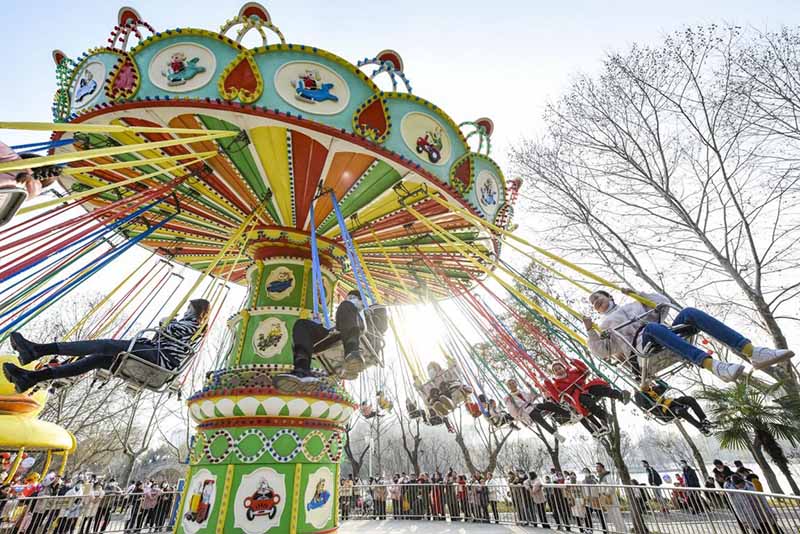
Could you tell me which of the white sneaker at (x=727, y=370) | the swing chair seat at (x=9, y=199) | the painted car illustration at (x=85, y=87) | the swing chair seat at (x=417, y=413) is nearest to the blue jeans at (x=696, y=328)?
the white sneaker at (x=727, y=370)

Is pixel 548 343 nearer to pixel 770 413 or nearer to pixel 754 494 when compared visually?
pixel 754 494

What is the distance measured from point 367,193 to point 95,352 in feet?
13.6

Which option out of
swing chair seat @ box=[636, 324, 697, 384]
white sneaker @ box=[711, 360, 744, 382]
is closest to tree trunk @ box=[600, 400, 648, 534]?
swing chair seat @ box=[636, 324, 697, 384]

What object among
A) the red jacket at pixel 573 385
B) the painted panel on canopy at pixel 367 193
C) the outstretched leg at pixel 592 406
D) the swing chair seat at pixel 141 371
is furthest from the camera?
the painted panel on canopy at pixel 367 193

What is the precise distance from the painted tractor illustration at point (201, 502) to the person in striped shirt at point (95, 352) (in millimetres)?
2014

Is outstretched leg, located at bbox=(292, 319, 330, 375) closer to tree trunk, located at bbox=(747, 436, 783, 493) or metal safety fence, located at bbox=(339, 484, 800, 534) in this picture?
metal safety fence, located at bbox=(339, 484, 800, 534)

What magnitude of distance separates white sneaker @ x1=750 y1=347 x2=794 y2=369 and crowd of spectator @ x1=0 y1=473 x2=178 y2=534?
13.5m

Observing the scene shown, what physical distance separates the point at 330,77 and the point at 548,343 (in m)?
5.54

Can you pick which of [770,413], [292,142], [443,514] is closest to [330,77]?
[292,142]

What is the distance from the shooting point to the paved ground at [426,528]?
10195 mm

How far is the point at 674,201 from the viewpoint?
483 inches

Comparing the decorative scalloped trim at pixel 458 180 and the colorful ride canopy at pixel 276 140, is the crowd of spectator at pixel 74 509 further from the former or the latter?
the decorative scalloped trim at pixel 458 180

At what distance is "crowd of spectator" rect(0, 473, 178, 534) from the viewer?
32.8ft

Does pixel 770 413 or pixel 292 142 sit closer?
pixel 292 142
